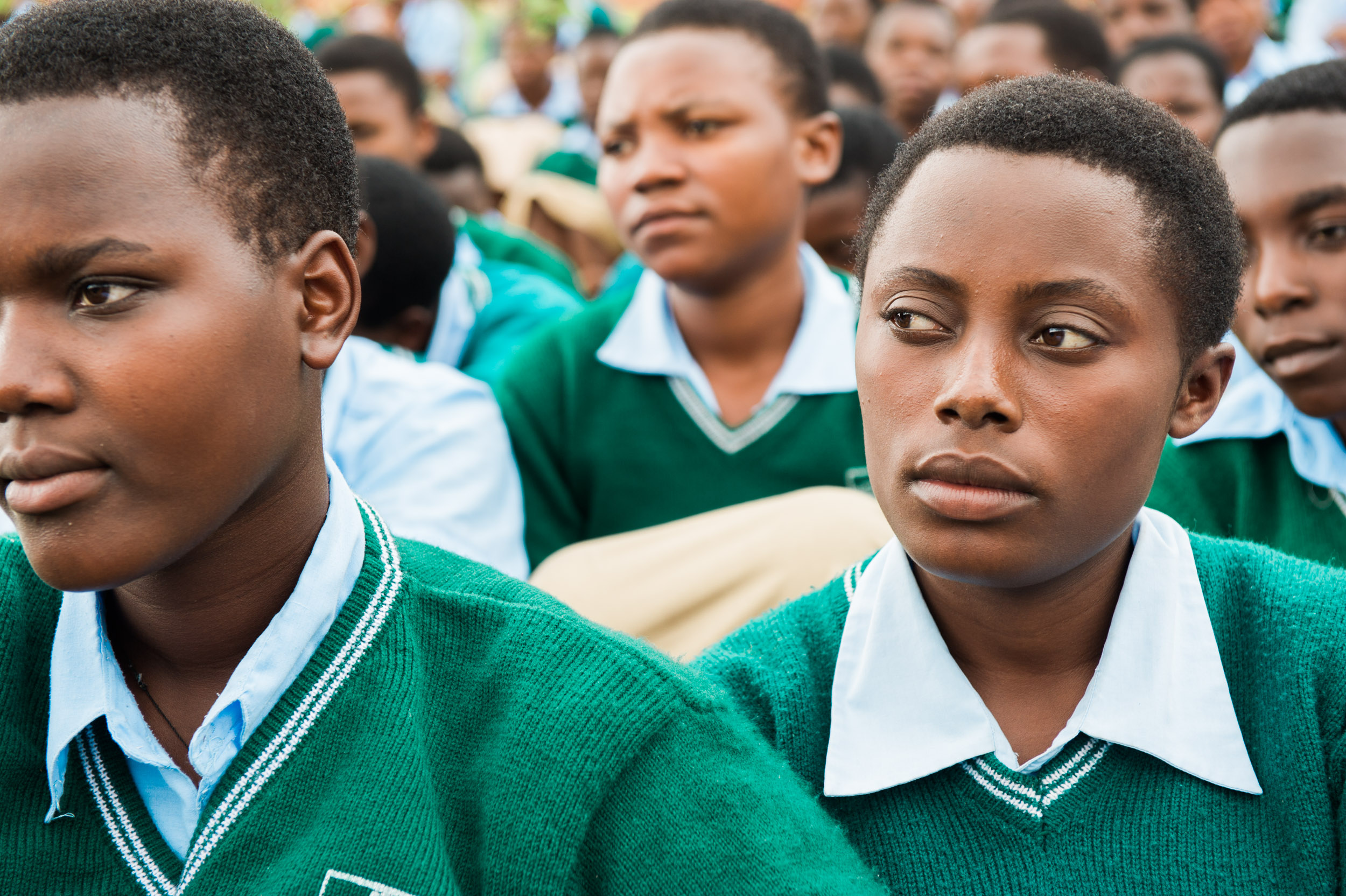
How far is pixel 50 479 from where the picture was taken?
114cm

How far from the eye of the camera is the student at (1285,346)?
1.98m

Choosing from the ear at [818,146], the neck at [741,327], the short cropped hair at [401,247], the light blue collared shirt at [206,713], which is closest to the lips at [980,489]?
the light blue collared shirt at [206,713]

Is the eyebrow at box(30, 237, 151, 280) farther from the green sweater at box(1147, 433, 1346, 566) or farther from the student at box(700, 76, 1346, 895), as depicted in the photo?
the green sweater at box(1147, 433, 1346, 566)

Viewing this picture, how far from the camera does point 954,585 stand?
1500 mm

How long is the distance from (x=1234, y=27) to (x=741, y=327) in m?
4.34

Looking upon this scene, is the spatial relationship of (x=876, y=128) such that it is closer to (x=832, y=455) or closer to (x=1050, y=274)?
(x=832, y=455)

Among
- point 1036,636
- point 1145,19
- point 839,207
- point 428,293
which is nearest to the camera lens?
point 1036,636

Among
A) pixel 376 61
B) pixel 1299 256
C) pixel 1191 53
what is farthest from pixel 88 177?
pixel 1191 53

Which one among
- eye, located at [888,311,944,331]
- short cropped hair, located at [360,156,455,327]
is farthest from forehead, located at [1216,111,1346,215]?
short cropped hair, located at [360,156,455,327]

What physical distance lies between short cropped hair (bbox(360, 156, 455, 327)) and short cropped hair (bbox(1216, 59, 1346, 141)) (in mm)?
1993

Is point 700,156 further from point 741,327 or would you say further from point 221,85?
point 221,85

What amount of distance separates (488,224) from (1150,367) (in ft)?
13.7

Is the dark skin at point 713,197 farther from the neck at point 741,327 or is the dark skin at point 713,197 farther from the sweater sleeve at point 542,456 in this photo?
the sweater sleeve at point 542,456

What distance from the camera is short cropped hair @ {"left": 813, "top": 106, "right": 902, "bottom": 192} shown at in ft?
12.6
